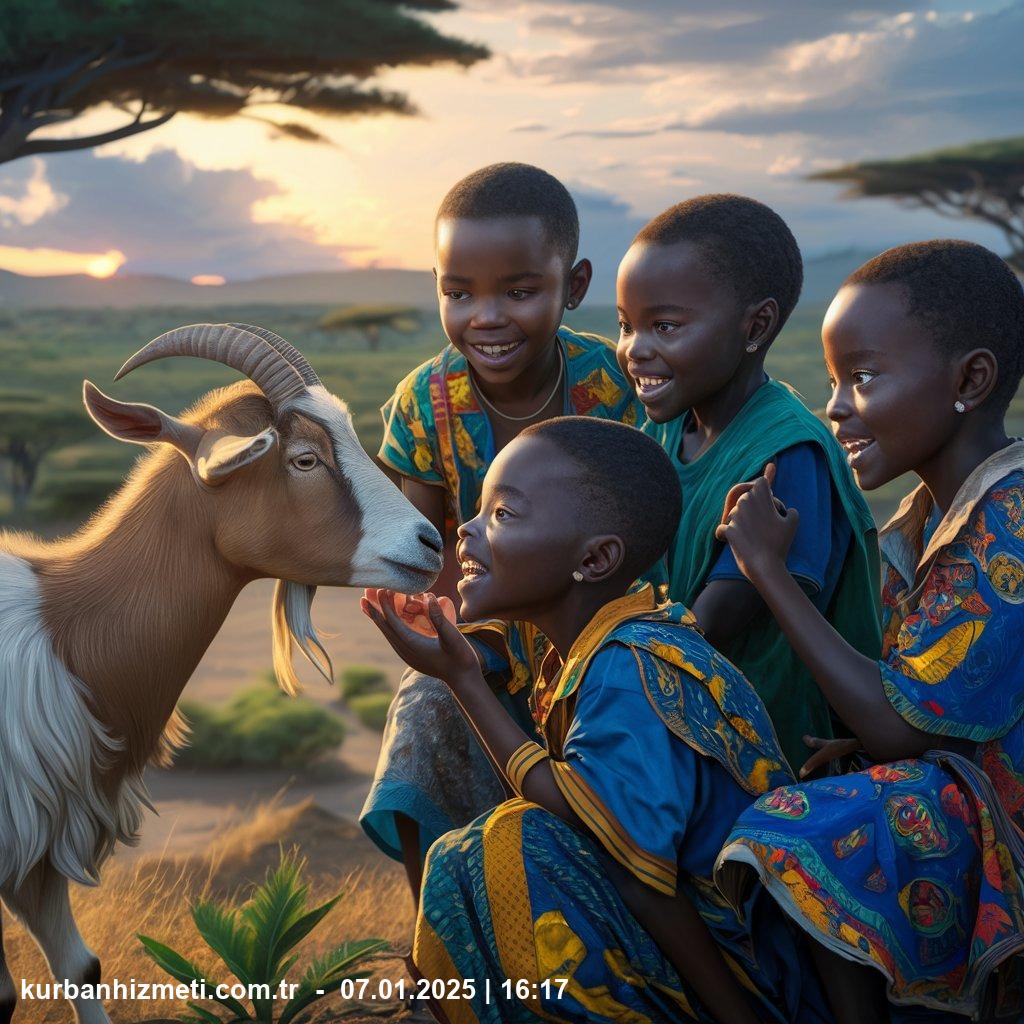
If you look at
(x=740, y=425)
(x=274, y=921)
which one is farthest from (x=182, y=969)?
(x=740, y=425)

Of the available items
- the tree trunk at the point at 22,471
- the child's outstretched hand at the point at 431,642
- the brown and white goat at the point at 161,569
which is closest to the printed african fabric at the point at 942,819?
the child's outstretched hand at the point at 431,642

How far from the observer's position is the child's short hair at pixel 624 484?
281 centimetres

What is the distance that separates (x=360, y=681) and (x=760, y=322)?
11281mm

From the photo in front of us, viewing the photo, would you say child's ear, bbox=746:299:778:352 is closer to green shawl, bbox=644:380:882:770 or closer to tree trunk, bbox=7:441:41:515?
green shawl, bbox=644:380:882:770

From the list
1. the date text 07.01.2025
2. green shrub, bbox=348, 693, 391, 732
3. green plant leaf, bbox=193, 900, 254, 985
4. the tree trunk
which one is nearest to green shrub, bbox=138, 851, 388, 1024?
green plant leaf, bbox=193, 900, 254, 985

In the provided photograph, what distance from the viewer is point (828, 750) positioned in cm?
298

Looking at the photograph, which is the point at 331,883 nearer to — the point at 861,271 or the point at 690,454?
the point at 690,454

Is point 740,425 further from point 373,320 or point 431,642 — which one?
point 373,320

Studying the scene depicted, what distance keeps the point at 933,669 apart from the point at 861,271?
907 mm

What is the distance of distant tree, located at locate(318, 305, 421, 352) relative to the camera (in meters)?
19.6

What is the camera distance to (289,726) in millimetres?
13133

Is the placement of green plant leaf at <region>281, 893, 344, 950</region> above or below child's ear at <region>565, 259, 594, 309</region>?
below

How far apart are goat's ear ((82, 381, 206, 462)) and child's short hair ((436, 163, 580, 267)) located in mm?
985

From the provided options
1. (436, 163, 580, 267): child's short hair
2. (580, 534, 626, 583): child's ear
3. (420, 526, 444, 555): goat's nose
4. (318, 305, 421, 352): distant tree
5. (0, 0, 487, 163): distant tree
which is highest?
(0, 0, 487, 163): distant tree
